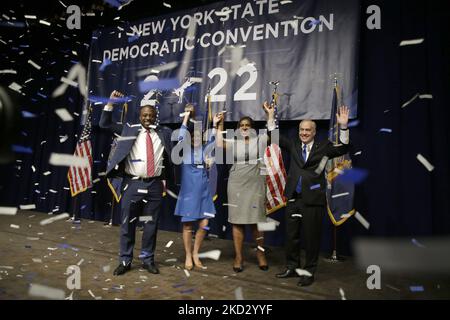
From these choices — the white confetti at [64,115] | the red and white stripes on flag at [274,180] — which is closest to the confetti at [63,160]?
the white confetti at [64,115]

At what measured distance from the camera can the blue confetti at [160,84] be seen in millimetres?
4680

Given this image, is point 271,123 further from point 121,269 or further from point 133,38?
point 133,38

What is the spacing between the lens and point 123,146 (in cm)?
276

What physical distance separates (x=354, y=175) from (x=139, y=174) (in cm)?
240

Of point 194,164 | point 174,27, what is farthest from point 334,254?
point 174,27

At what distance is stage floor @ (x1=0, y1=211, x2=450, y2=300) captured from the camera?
2.34 m

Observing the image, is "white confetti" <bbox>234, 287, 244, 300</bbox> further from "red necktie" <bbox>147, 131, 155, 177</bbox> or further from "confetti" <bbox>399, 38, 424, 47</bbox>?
"confetti" <bbox>399, 38, 424, 47</bbox>

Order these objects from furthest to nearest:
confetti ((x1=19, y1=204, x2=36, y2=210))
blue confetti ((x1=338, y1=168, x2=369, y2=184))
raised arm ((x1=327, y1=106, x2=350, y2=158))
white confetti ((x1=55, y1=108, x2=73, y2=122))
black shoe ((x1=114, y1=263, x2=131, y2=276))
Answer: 1. confetti ((x1=19, y1=204, x2=36, y2=210))
2. white confetti ((x1=55, y1=108, x2=73, y2=122))
3. blue confetti ((x1=338, y1=168, x2=369, y2=184))
4. black shoe ((x1=114, y1=263, x2=131, y2=276))
5. raised arm ((x1=327, y1=106, x2=350, y2=158))

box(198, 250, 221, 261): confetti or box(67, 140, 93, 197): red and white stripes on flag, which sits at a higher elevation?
box(67, 140, 93, 197): red and white stripes on flag

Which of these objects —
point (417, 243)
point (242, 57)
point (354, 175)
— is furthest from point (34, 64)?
point (417, 243)

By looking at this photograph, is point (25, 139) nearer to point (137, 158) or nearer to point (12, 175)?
point (12, 175)

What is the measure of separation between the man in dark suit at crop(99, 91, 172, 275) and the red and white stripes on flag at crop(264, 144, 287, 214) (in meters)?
1.34

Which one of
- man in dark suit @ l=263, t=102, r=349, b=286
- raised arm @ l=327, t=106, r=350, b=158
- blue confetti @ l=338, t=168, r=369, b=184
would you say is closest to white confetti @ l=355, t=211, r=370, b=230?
blue confetti @ l=338, t=168, r=369, b=184

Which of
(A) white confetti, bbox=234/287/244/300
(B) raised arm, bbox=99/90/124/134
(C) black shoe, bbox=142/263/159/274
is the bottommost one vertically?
(A) white confetti, bbox=234/287/244/300
